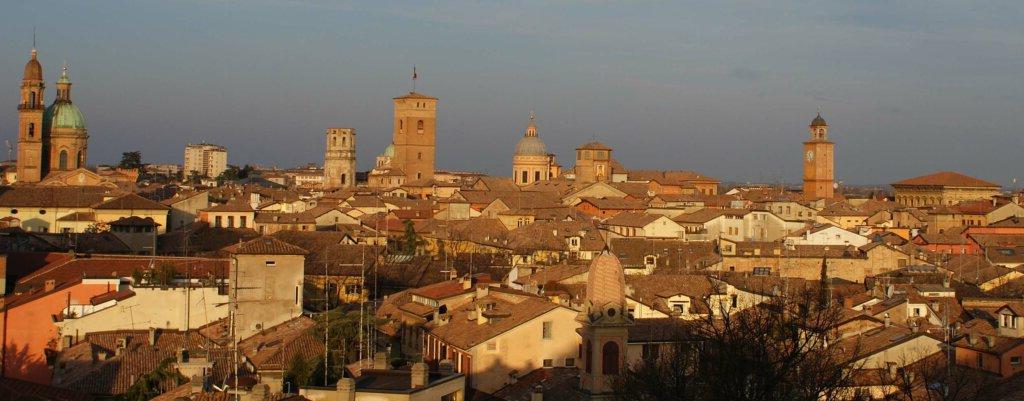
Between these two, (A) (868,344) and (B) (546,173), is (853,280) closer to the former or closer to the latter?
(A) (868,344)

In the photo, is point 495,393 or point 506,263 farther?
point 506,263

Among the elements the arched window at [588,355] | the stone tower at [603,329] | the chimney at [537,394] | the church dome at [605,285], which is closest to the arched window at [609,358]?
the stone tower at [603,329]

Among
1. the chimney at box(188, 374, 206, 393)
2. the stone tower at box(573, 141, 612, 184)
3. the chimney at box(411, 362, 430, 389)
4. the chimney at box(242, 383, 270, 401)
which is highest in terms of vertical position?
the stone tower at box(573, 141, 612, 184)

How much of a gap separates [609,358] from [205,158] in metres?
162

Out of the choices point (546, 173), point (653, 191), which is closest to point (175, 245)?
point (653, 191)

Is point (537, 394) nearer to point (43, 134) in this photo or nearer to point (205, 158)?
point (43, 134)

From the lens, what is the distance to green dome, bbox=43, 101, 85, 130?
82938 mm

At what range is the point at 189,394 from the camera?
2108cm

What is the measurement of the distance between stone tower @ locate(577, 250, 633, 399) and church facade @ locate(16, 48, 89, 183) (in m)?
63.7

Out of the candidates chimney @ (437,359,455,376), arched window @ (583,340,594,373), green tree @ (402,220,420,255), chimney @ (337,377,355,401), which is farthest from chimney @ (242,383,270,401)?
green tree @ (402,220,420,255)

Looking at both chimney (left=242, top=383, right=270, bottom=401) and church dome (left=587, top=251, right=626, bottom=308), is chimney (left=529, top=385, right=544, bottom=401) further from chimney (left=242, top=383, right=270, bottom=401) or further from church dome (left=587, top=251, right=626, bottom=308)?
chimney (left=242, top=383, right=270, bottom=401)

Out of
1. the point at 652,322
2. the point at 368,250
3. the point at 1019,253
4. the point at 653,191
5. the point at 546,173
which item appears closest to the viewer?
the point at 652,322

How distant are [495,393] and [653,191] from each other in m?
65.2

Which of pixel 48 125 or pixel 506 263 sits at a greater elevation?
pixel 48 125
